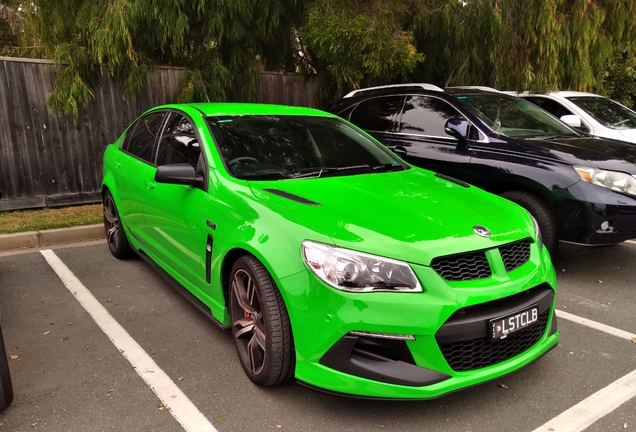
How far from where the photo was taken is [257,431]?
256cm

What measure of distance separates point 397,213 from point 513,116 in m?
3.48

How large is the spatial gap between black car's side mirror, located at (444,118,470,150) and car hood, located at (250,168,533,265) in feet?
5.55

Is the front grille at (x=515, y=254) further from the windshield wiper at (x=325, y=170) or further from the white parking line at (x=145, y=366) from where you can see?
the white parking line at (x=145, y=366)

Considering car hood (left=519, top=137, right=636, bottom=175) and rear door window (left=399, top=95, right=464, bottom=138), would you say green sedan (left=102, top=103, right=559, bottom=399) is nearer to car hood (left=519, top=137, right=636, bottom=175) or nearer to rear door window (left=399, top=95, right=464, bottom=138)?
car hood (left=519, top=137, right=636, bottom=175)

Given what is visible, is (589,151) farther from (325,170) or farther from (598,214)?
(325,170)

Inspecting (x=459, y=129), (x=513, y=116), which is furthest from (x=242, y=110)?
(x=513, y=116)

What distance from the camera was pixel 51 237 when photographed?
19.0ft

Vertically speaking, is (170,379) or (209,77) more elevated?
(209,77)

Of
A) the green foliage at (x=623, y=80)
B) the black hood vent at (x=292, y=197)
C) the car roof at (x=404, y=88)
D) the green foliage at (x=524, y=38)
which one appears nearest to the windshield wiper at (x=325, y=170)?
the black hood vent at (x=292, y=197)

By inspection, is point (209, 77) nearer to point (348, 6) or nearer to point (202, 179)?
point (348, 6)

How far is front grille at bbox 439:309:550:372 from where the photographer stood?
2443mm

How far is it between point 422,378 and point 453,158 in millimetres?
3386

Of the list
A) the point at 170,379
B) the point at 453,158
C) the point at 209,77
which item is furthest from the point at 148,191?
the point at 209,77

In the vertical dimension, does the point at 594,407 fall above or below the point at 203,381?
below
